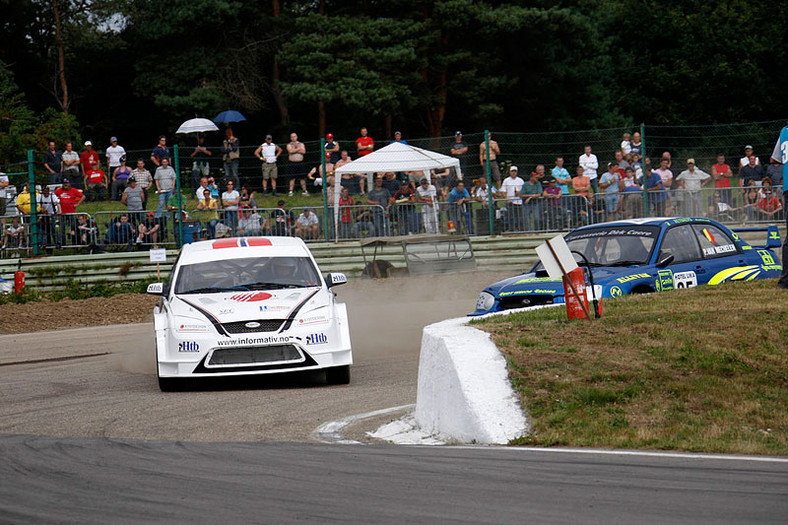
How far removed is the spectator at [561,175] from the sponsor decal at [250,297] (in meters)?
12.9

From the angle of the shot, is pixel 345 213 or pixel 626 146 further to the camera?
pixel 626 146

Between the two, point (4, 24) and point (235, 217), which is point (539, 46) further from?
point (235, 217)

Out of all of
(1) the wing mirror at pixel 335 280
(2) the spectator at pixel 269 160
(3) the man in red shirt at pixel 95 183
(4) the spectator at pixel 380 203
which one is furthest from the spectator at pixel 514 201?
(1) the wing mirror at pixel 335 280

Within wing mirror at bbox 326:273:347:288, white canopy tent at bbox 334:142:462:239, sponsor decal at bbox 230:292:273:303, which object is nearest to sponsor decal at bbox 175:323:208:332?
sponsor decal at bbox 230:292:273:303

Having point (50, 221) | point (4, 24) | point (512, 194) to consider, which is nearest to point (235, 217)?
point (50, 221)

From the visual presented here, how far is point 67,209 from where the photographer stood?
897 inches

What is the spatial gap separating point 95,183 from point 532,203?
8.99m

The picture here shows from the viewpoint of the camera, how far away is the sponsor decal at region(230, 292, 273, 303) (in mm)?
10977

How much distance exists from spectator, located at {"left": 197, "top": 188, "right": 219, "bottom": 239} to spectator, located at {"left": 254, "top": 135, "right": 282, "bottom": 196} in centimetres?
107

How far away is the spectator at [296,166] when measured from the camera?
22844mm

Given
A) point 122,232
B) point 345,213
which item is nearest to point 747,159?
point 345,213

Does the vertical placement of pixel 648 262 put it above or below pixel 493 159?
below

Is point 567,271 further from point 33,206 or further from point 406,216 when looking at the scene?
point 33,206

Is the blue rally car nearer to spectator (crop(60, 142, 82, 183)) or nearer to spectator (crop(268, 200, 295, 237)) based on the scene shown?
spectator (crop(268, 200, 295, 237))
